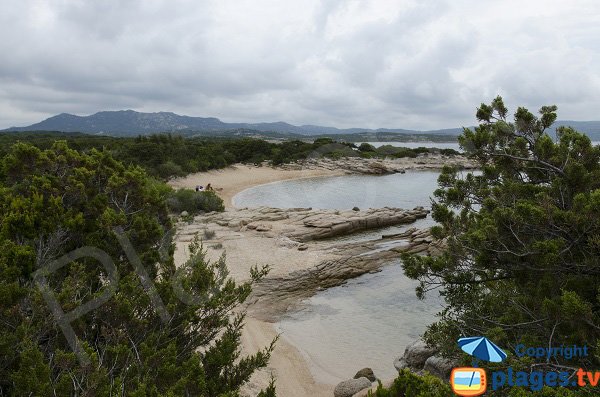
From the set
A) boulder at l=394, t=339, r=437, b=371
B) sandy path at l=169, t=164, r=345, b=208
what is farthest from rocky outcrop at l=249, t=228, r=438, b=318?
sandy path at l=169, t=164, r=345, b=208

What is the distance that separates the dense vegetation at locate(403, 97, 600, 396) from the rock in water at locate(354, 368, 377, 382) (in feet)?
10.8

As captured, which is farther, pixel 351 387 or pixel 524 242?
pixel 351 387

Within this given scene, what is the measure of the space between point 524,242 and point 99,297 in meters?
6.68

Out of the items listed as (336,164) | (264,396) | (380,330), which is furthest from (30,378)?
(336,164)

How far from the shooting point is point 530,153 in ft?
25.8

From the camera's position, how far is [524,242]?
6312 millimetres

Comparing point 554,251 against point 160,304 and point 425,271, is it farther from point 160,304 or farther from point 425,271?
point 160,304

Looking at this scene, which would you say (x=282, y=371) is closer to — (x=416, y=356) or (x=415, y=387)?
(x=416, y=356)

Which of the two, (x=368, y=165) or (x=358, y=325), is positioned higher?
(x=368, y=165)

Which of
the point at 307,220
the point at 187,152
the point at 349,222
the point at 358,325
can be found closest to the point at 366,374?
the point at 358,325

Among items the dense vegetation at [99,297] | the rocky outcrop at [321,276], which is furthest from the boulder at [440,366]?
the rocky outcrop at [321,276]

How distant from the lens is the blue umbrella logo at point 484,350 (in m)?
4.81

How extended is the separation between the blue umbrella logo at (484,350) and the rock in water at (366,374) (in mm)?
5890

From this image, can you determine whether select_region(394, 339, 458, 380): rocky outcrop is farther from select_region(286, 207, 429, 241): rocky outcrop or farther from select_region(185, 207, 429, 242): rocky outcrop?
select_region(286, 207, 429, 241): rocky outcrop
